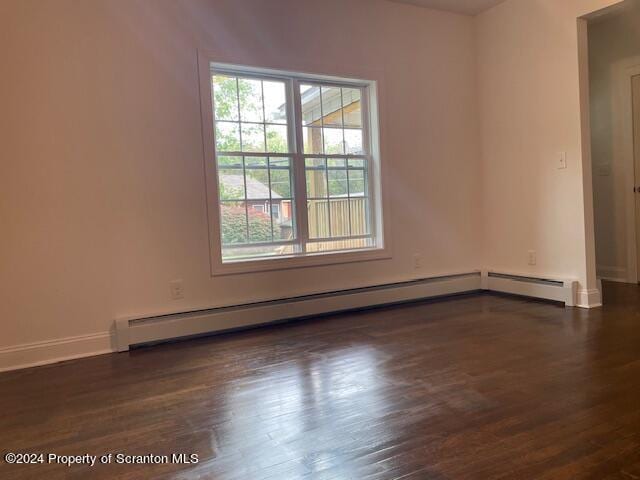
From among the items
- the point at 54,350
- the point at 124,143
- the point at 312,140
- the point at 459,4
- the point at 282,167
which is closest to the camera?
the point at 54,350

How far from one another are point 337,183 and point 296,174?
43 cm

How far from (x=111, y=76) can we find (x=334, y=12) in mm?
1945

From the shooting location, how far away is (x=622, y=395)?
1975 millimetres

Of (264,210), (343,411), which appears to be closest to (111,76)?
(264,210)

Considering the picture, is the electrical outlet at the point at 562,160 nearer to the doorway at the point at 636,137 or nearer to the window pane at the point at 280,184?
the doorway at the point at 636,137

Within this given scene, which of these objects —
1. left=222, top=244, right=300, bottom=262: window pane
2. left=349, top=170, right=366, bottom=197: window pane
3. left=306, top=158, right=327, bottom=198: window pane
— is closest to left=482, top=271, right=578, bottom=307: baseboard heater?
left=349, top=170, right=366, bottom=197: window pane

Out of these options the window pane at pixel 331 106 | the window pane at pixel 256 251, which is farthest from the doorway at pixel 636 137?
the window pane at pixel 256 251

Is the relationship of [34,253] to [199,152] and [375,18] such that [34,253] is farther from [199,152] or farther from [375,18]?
[375,18]

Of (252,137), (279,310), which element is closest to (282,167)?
(252,137)

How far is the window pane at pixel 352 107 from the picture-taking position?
160 inches

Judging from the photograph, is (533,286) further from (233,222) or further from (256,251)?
(233,222)

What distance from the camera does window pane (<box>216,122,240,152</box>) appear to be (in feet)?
11.5

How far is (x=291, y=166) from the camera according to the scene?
3777 mm

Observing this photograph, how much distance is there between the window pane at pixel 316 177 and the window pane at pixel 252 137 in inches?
17.8
